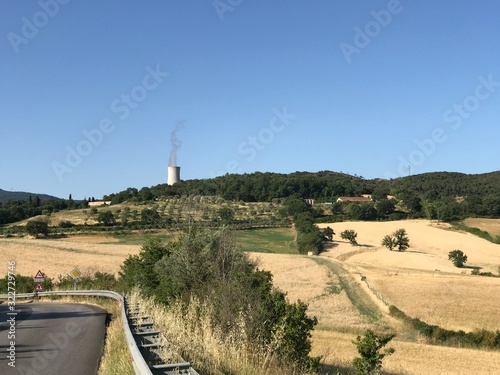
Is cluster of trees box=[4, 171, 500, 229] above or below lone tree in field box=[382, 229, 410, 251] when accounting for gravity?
above

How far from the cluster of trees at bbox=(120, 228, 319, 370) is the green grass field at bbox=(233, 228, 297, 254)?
59.8 metres

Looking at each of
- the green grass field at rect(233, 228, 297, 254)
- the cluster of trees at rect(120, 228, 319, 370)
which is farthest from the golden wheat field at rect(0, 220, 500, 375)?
the green grass field at rect(233, 228, 297, 254)

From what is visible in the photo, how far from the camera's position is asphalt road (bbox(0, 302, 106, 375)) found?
989 cm

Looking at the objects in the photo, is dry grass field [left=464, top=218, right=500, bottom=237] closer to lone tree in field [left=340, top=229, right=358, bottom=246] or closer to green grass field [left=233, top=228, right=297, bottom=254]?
lone tree in field [left=340, top=229, right=358, bottom=246]

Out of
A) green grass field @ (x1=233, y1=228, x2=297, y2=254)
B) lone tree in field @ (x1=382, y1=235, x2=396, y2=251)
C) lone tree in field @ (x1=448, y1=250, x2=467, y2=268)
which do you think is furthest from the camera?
lone tree in field @ (x1=382, y1=235, x2=396, y2=251)

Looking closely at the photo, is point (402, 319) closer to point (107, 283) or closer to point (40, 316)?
point (107, 283)

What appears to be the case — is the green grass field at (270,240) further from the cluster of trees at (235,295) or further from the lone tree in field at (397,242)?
the cluster of trees at (235,295)

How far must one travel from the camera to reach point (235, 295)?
1152 centimetres

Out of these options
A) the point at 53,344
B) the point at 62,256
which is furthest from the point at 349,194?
the point at 53,344

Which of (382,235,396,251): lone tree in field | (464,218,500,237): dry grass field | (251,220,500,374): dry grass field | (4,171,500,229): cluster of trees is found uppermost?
(4,171,500,229): cluster of trees

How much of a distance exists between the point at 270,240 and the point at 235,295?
251ft

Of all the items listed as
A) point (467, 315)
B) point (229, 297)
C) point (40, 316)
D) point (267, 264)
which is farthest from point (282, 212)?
point (229, 297)

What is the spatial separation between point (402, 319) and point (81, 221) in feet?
243

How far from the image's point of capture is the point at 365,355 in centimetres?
1260
